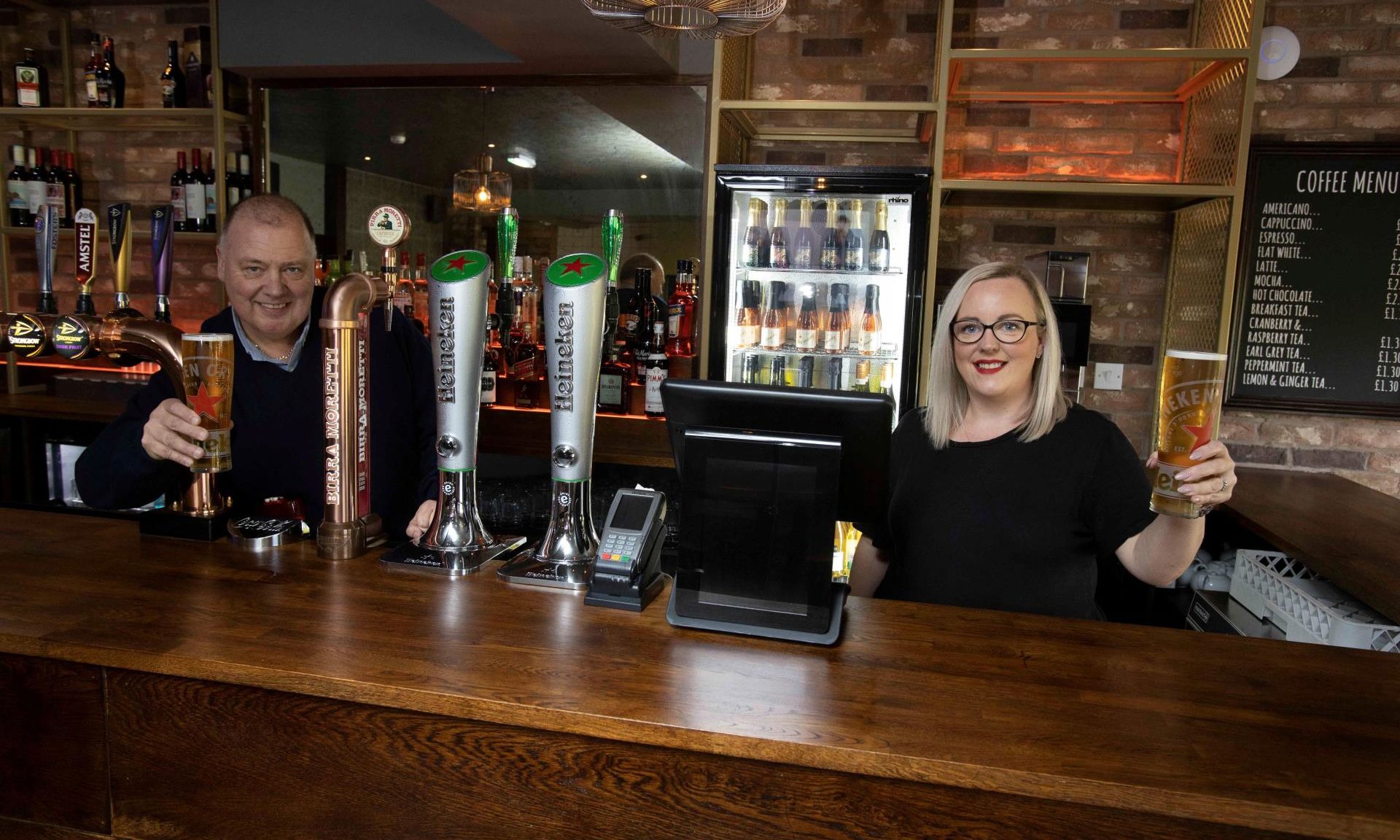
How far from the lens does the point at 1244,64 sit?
9.14 ft

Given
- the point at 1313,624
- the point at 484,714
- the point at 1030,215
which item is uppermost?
the point at 1030,215

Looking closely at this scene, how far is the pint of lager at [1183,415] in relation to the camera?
1.13 meters

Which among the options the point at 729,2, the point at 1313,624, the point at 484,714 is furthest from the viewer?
the point at 1313,624

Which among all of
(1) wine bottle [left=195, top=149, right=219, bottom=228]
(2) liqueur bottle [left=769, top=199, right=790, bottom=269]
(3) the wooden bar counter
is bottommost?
(3) the wooden bar counter

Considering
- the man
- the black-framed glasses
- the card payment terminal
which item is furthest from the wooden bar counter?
the black-framed glasses

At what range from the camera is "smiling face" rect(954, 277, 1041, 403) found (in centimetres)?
184

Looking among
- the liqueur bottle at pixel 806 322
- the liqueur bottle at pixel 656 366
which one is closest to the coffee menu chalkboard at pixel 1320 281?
the liqueur bottle at pixel 806 322

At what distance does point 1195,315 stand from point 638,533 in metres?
2.51

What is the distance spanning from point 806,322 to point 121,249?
2256 mm

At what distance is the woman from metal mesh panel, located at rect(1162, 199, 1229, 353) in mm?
1423

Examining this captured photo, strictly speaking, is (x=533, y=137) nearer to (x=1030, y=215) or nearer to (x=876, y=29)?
(x=876, y=29)

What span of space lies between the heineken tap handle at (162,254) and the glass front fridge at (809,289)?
182cm

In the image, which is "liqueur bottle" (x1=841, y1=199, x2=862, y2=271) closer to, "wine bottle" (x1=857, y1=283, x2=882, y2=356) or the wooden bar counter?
"wine bottle" (x1=857, y1=283, x2=882, y2=356)

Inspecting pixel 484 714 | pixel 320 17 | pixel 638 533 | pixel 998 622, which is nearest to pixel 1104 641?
pixel 998 622
